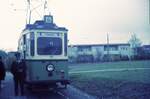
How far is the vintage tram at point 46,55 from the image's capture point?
1773 cm

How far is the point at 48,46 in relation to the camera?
18.2 metres

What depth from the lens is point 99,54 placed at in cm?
11719

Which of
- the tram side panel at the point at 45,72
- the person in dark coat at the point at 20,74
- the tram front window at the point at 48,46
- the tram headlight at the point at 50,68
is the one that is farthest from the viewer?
the person in dark coat at the point at 20,74

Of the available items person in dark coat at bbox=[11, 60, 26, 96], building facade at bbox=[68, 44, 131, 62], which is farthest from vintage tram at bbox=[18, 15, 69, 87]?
building facade at bbox=[68, 44, 131, 62]

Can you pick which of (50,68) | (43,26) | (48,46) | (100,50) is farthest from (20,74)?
(100,50)

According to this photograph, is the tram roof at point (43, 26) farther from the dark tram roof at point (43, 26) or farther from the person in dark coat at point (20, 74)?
the person in dark coat at point (20, 74)

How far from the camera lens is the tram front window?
18131mm

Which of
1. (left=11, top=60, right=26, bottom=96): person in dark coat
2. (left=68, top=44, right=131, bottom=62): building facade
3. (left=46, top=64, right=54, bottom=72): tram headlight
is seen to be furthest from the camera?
(left=68, top=44, right=131, bottom=62): building facade

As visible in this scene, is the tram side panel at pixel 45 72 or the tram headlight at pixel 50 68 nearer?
the tram side panel at pixel 45 72

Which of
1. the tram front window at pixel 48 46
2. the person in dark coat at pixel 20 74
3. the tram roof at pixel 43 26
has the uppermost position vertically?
the tram roof at pixel 43 26

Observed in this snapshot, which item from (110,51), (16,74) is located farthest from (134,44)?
(16,74)

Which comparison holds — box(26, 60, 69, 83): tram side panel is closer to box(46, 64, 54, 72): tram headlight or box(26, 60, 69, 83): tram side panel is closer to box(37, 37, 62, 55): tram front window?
box(46, 64, 54, 72): tram headlight

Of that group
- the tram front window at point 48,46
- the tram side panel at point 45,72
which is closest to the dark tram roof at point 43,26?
the tram front window at point 48,46

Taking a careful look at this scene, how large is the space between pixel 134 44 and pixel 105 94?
111565 mm
